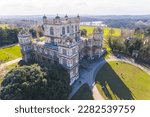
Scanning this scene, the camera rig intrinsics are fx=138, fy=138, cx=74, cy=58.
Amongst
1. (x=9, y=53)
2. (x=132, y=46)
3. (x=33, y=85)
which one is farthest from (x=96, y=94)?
(x=9, y=53)

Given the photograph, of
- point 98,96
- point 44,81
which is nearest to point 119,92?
point 98,96

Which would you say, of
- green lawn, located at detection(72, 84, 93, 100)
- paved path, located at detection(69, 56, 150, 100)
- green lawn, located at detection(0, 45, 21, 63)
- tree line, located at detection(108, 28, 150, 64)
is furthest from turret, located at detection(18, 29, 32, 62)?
tree line, located at detection(108, 28, 150, 64)

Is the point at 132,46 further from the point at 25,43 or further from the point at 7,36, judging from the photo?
the point at 7,36

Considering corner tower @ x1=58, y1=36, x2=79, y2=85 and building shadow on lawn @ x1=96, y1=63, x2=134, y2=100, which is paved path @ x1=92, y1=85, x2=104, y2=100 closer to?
building shadow on lawn @ x1=96, y1=63, x2=134, y2=100

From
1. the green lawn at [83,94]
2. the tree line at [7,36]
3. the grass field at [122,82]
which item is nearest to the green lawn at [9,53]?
the tree line at [7,36]

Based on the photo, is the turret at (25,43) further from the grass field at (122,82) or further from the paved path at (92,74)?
the grass field at (122,82)
